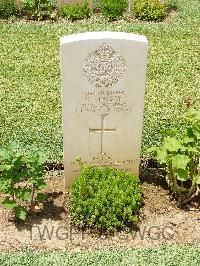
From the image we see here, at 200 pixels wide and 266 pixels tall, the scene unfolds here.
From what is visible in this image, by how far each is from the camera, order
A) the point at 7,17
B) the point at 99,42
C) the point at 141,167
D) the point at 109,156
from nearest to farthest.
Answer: the point at 99,42
the point at 109,156
the point at 141,167
the point at 7,17

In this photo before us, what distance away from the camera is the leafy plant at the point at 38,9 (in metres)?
10.6

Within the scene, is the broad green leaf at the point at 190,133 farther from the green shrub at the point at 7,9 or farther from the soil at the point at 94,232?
the green shrub at the point at 7,9

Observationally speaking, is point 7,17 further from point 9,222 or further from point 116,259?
point 116,259

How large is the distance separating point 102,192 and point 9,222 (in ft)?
3.29

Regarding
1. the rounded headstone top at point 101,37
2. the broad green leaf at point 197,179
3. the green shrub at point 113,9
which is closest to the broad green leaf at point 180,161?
the broad green leaf at point 197,179

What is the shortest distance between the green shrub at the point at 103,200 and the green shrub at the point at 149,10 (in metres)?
6.39

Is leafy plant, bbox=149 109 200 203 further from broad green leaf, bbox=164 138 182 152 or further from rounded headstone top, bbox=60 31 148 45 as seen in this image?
rounded headstone top, bbox=60 31 148 45

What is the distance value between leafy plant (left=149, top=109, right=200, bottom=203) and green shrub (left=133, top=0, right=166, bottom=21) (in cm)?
596

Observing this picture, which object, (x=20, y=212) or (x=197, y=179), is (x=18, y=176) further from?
(x=197, y=179)

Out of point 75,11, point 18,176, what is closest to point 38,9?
point 75,11

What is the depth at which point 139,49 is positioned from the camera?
179 inches

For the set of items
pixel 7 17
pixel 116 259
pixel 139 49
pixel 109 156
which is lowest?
pixel 116 259

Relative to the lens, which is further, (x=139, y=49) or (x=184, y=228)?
(x=184, y=228)

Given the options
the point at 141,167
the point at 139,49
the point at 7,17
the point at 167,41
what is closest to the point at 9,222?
the point at 141,167
